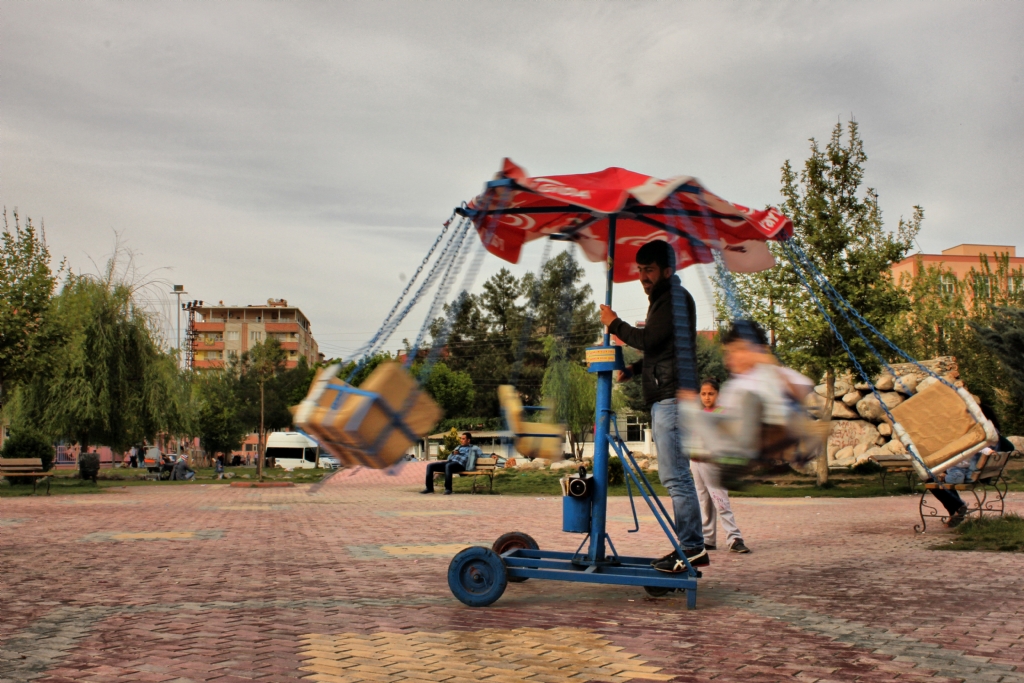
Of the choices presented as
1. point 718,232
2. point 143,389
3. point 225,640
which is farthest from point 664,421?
point 143,389

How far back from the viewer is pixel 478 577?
222 inches

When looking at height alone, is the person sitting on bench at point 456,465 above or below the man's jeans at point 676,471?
below

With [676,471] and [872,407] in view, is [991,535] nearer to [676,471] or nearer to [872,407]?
[676,471]

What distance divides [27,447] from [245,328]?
328ft

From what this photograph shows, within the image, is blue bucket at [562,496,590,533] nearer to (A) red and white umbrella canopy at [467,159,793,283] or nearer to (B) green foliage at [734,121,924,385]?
(A) red and white umbrella canopy at [467,159,793,283]

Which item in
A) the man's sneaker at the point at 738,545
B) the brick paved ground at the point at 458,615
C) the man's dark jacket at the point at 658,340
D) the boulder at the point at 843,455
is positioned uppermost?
the man's dark jacket at the point at 658,340

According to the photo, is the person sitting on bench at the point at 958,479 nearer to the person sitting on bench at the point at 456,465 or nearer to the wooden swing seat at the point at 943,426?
the wooden swing seat at the point at 943,426

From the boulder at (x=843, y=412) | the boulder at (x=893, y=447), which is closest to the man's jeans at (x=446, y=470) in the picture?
the boulder at (x=893, y=447)

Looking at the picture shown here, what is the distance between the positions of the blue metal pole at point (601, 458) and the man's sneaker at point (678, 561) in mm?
418

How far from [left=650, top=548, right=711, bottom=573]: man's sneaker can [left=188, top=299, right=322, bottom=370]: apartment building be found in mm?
116222

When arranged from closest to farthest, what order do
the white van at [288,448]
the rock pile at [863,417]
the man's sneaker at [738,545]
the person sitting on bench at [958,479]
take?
1. the man's sneaker at [738,545]
2. the person sitting on bench at [958,479]
3. the rock pile at [863,417]
4. the white van at [288,448]

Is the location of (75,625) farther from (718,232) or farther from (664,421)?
(718,232)

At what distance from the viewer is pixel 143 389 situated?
96.4 ft

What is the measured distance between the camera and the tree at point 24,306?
69.8 feet
